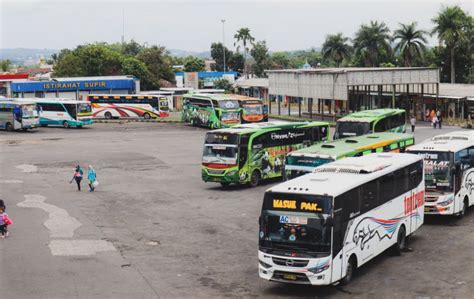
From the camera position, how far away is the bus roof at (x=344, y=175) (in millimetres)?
18239

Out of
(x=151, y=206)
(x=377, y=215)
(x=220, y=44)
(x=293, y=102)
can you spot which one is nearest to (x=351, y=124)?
(x=151, y=206)

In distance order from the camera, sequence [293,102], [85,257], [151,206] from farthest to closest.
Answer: [293,102]
[151,206]
[85,257]

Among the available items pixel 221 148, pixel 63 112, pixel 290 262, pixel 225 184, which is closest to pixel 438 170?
pixel 290 262

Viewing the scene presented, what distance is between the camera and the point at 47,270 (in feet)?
67.6

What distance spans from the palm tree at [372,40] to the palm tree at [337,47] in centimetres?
215

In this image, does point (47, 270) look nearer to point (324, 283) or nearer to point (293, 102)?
point (324, 283)

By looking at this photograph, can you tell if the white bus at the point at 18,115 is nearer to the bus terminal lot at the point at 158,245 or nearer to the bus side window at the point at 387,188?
the bus terminal lot at the point at 158,245

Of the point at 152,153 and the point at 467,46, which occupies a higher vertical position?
the point at 467,46

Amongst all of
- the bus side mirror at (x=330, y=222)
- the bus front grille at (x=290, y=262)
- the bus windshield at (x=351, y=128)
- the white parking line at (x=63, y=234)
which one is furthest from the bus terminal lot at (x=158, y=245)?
the bus windshield at (x=351, y=128)

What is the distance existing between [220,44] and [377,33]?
73.6 metres

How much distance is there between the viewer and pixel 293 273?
1775 centimetres

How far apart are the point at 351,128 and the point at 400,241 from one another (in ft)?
71.1

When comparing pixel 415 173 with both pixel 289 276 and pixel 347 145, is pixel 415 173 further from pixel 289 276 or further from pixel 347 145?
pixel 347 145

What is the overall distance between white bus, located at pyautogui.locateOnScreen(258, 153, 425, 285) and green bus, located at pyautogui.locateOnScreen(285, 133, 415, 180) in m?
6.93
